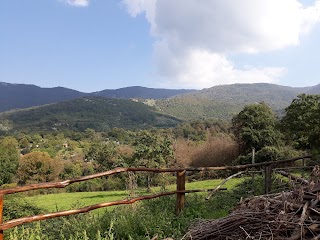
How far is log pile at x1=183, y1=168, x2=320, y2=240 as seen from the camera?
234 centimetres

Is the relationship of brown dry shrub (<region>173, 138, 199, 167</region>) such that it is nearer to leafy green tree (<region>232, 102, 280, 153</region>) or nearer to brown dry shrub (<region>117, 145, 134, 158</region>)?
brown dry shrub (<region>117, 145, 134, 158</region>)

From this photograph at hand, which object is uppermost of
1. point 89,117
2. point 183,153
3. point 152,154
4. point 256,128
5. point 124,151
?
point 256,128

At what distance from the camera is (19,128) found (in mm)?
134875

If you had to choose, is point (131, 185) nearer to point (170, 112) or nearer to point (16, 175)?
point (16, 175)

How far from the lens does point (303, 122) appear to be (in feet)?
95.5

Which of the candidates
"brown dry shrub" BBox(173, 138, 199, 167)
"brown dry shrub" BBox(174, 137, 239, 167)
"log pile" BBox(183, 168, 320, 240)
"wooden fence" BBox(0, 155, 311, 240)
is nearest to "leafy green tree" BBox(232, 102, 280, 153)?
"brown dry shrub" BBox(174, 137, 239, 167)

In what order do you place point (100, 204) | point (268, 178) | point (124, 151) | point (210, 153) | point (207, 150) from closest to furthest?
1. point (100, 204)
2. point (268, 178)
3. point (210, 153)
4. point (207, 150)
5. point (124, 151)

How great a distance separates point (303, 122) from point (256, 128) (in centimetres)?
736

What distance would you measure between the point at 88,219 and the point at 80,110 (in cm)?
16346

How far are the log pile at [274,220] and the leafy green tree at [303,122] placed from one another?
26783 mm

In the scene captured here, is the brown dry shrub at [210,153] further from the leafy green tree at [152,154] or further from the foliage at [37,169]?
the foliage at [37,169]

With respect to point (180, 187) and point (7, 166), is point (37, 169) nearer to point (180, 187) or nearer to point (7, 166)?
point (7, 166)

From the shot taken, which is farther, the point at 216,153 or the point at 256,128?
the point at 216,153

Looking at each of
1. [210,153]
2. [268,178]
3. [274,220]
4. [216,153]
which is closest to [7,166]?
[210,153]
